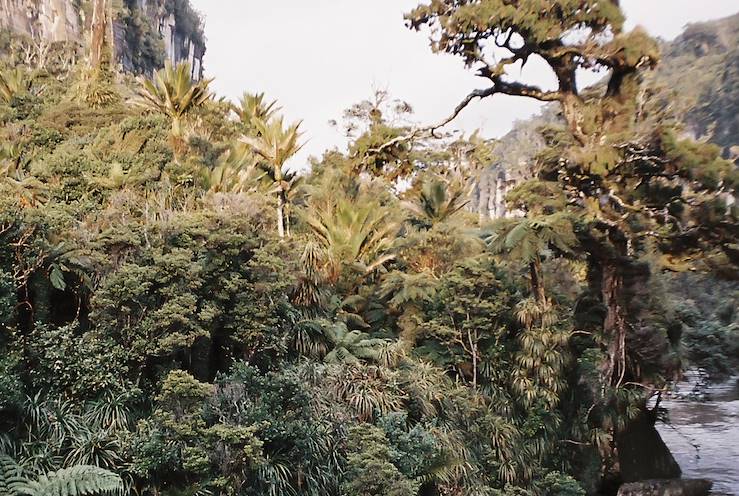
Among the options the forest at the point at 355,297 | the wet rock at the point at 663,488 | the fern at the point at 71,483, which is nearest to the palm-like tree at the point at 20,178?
the forest at the point at 355,297

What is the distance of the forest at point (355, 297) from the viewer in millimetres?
5957

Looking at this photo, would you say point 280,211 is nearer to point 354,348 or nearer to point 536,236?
point 354,348

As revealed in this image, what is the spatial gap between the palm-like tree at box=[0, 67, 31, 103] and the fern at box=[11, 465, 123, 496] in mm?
12299

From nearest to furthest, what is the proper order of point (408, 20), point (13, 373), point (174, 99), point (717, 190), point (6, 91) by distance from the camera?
point (13, 373) < point (717, 190) < point (408, 20) < point (174, 99) < point (6, 91)

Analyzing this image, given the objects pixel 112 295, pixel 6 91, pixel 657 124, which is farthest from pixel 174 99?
pixel 657 124

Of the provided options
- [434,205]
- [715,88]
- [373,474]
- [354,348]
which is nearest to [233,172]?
[434,205]

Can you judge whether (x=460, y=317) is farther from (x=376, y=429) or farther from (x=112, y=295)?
(x=112, y=295)

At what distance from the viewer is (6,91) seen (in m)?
14.8

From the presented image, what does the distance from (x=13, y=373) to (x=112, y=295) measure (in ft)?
3.82

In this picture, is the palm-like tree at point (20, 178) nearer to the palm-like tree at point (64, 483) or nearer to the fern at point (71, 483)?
the palm-like tree at point (64, 483)

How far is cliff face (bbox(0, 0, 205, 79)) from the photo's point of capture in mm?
42812

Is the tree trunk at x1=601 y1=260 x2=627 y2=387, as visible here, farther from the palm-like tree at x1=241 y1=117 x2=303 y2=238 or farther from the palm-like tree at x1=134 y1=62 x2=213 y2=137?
the palm-like tree at x1=134 y1=62 x2=213 y2=137

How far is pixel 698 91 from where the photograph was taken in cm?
3575

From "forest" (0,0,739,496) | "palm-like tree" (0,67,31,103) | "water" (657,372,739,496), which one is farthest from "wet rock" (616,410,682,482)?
"palm-like tree" (0,67,31,103)
